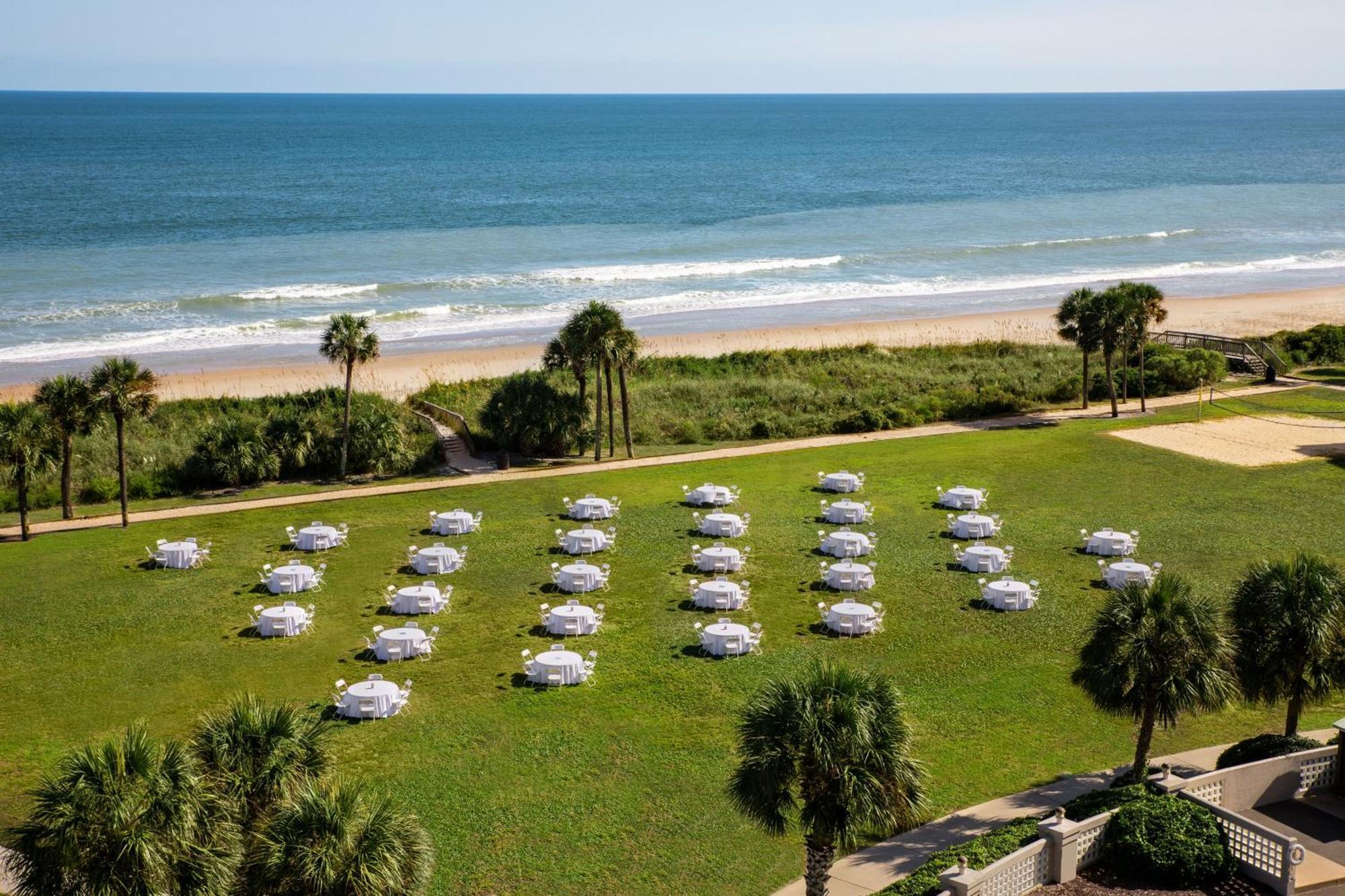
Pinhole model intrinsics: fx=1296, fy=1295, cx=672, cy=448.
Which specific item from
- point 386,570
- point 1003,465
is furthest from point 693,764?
point 1003,465

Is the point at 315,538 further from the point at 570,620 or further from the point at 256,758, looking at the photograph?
the point at 256,758

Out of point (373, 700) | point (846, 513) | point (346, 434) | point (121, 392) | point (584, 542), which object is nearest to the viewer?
point (373, 700)

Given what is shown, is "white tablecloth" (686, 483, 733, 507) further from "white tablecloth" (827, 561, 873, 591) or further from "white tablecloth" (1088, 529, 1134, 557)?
"white tablecloth" (1088, 529, 1134, 557)

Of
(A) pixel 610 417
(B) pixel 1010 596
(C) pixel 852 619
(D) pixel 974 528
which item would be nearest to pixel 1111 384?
(D) pixel 974 528

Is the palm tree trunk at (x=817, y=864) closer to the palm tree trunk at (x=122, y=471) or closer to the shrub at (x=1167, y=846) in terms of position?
the shrub at (x=1167, y=846)

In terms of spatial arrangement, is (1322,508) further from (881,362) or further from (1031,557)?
(881,362)

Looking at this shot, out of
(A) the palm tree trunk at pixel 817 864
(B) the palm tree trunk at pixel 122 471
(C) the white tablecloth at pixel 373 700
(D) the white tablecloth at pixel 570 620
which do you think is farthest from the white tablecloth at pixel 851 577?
(B) the palm tree trunk at pixel 122 471

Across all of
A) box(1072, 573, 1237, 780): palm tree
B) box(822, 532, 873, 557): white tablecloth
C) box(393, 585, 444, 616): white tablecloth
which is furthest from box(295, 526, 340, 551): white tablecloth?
box(1072, 573, 1237, 780): palm tree
